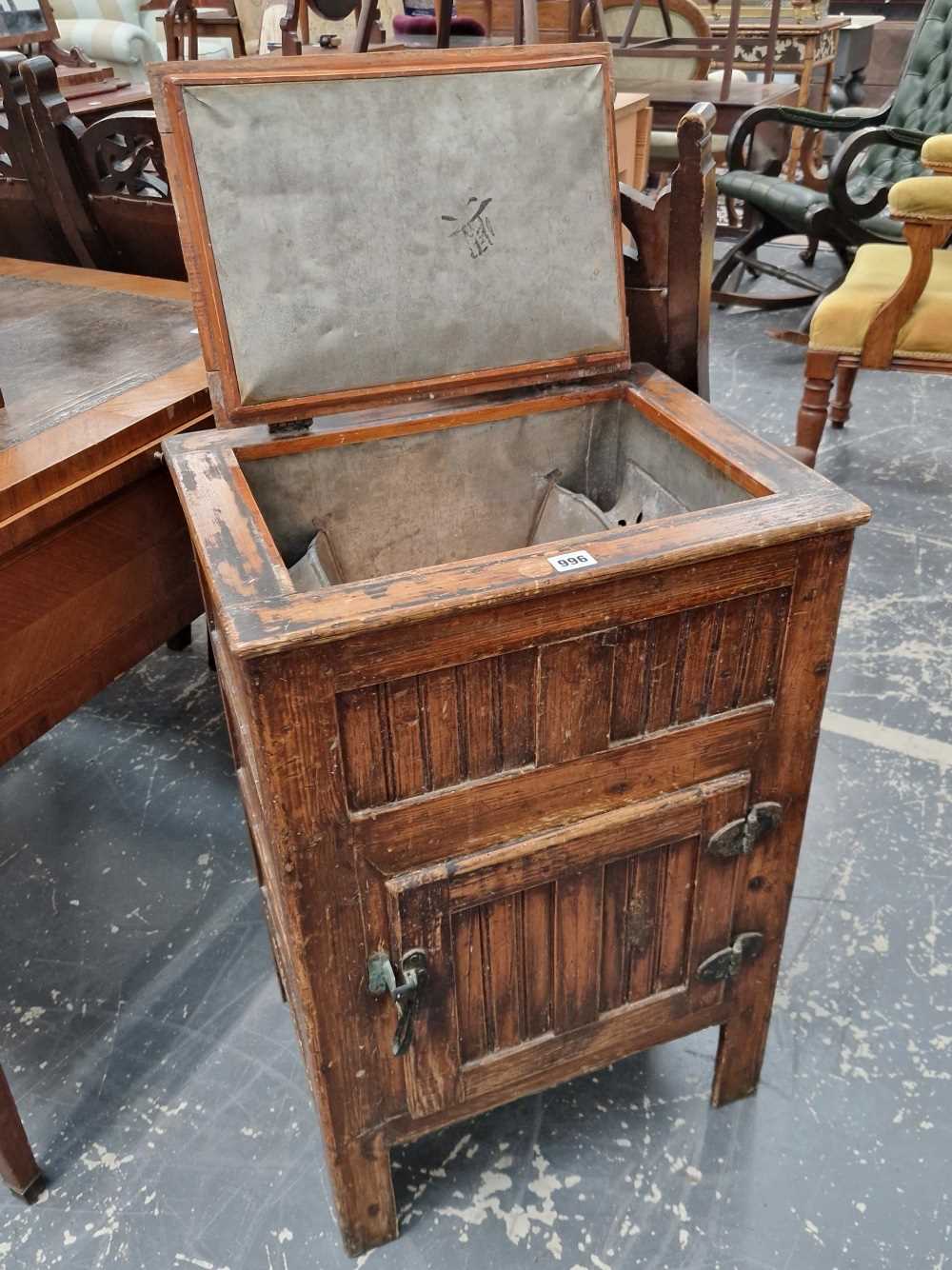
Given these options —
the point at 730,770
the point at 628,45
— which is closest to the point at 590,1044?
the point at 730,770

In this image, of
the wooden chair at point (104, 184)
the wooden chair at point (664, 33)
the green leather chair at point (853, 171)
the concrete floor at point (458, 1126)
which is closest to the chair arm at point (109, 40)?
the wooden chair at point (664, 33)

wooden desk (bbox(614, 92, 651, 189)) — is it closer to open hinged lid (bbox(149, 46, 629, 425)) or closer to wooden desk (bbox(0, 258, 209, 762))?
wooden desk (bbox(0, 258, 209, 762))

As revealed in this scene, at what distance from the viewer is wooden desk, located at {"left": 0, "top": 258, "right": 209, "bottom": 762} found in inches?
47.3

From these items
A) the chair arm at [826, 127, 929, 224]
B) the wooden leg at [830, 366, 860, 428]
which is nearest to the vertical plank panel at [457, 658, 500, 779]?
the wooden leg at [830, 366, 860, 428]

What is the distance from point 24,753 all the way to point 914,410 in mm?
2875

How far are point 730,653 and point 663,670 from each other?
76 millimetres

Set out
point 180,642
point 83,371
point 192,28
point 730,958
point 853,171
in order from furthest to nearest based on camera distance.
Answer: point 853,171 < point 192,28 < point 180,642 < point 83,371 < point 730,958

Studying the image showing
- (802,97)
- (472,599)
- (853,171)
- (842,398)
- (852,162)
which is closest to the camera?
(472,599)

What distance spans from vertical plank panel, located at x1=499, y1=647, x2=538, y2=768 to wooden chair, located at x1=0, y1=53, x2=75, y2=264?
1768mm

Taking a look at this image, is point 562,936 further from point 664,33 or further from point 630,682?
point 664,33

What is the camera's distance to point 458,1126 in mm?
1372

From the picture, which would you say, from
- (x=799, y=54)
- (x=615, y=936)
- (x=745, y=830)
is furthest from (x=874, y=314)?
(x=799, y=54)

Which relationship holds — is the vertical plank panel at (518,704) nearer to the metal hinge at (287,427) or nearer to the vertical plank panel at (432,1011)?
the vertical plank panel at (432,1011)

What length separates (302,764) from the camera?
2.84 ft
